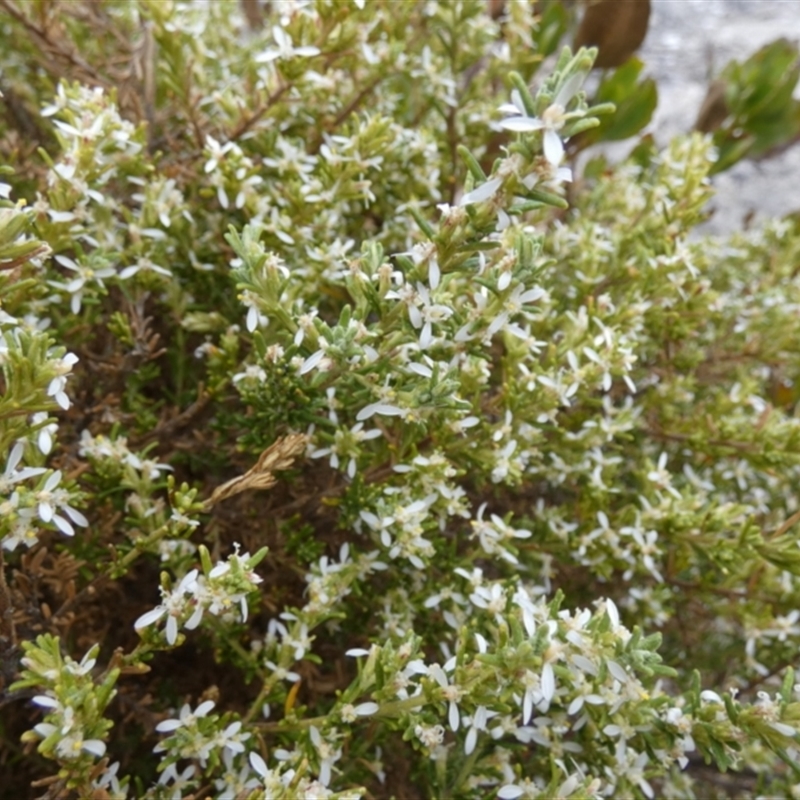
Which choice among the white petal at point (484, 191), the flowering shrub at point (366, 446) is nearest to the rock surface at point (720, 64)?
the flowering shrub at point (366, 446)

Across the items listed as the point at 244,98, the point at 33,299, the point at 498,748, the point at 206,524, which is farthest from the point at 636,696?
the point at 244,98

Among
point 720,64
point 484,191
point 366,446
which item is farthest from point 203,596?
point 720,64

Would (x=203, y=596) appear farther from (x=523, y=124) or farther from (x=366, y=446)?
(x=523, y=124)

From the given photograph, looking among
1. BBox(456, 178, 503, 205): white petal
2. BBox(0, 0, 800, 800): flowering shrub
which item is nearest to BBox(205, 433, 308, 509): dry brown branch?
BBox(0, 0, 800, 800): flowering shrub

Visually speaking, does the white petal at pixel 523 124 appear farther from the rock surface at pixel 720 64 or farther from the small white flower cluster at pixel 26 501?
the rock surface at pixel 720 64

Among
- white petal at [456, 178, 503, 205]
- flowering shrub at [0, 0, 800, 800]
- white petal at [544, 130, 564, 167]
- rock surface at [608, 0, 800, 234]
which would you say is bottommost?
rock surface at [608, 0, 800, 234]

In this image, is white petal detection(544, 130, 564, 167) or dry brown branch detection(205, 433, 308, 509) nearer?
white petal detection(544, 130, 564, 167)

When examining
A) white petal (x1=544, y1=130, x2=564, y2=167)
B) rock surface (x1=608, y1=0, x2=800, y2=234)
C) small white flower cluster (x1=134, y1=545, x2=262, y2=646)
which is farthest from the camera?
rock surface (x1=608, y1=0, x2=800, y2=234)

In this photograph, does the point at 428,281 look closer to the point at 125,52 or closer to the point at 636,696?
the point at 636,696

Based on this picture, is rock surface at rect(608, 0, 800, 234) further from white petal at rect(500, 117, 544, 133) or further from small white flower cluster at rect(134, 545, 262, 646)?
small white flower cluster at rect(134, 545, 262, 646)
